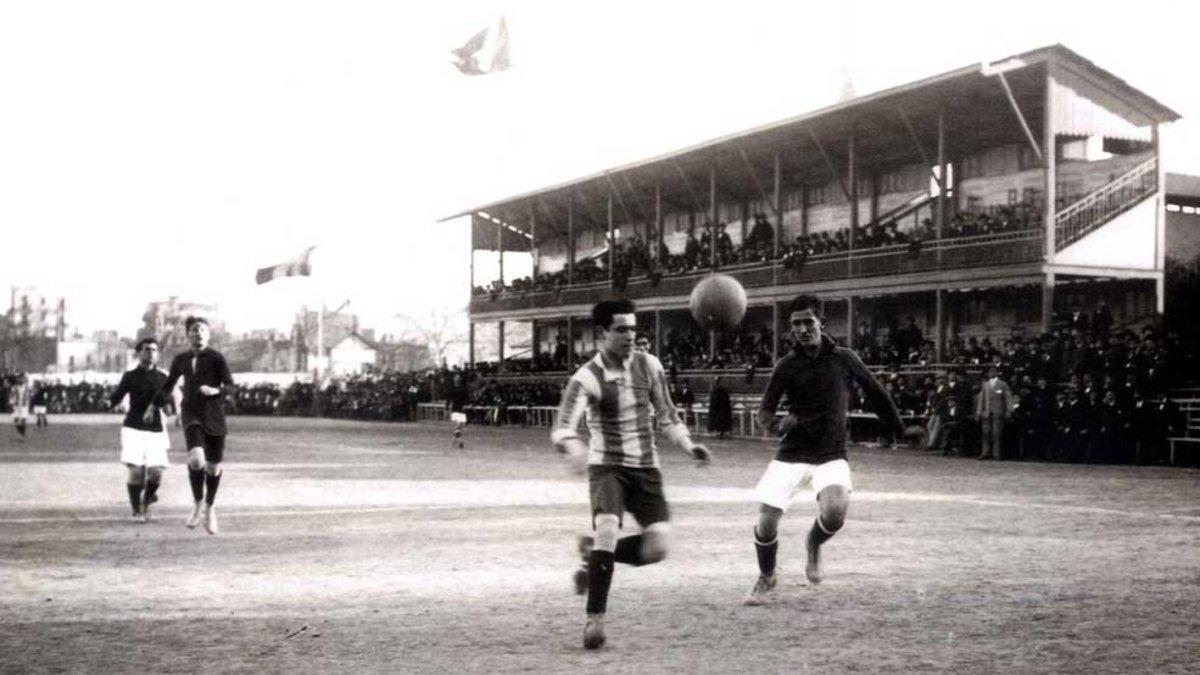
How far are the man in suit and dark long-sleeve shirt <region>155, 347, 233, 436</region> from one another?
53.8 feet

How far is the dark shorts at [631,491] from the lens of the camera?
7668 millimetres

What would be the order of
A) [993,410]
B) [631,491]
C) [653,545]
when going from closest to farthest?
[653,545]
[631,491]
[993,410]

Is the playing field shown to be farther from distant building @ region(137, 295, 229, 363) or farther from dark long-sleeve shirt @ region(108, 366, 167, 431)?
distant building @ region(137, 295, 229, 363)

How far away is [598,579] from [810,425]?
2.27 metres

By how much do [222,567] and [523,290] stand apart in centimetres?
4662

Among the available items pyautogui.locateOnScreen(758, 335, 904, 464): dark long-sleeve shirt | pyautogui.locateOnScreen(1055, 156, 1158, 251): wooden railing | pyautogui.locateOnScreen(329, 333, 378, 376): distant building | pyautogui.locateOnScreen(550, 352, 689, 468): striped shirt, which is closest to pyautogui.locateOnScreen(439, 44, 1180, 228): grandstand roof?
pyautogui.locateOnScreen(1055, 156, 1158, 251): wooden railing

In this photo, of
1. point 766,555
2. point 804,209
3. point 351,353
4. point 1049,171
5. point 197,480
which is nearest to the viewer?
point 766,555

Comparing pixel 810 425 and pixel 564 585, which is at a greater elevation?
pixel 810 425

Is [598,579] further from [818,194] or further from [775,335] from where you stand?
[818,194]

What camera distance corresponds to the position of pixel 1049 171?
3088 cm

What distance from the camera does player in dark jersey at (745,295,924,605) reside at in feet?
29.1

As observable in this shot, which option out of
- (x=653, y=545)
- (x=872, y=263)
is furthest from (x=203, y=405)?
(x=872, y=263)

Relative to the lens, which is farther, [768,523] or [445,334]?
[445,334]

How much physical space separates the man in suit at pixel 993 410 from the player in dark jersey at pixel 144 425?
16.2 metres
